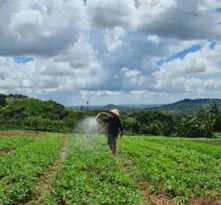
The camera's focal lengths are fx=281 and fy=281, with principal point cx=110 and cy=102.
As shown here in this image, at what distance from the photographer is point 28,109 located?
340 ft

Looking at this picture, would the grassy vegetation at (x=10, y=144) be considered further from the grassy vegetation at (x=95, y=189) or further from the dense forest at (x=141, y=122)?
the dense forest at (x=141, y=122)

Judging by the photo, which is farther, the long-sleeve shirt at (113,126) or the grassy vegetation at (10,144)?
the grassy vegetation at (10,144)

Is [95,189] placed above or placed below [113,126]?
below

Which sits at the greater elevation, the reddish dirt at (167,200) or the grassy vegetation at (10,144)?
the reddish dirt at (167,200)

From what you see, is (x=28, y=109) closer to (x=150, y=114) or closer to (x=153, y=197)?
(x=150, y=114)

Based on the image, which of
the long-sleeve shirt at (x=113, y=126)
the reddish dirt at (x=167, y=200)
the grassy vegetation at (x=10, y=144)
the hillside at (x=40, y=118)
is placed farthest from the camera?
the hillside at (x=40, y=118)

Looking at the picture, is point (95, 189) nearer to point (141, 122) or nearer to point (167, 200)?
point (167, 200)

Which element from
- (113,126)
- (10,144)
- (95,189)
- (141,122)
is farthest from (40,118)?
(95,189)

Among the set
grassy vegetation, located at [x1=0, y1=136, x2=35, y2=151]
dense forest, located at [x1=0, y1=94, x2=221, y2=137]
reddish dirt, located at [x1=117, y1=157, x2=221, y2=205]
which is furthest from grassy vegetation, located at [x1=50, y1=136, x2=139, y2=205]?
dense forest, located at [x1=0, y1=94, x2=221, y2=137]

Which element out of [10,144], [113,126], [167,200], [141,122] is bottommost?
[141,122]

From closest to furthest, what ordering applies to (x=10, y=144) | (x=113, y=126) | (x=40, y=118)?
(x=113, y=126)
(x=10, y=144)
(x=40, y=118)

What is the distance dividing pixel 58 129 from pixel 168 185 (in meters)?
61.5

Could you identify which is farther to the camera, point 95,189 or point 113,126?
point 113,126

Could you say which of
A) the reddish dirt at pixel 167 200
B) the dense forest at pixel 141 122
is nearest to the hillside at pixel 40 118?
the dense forest at pixel 141 122
